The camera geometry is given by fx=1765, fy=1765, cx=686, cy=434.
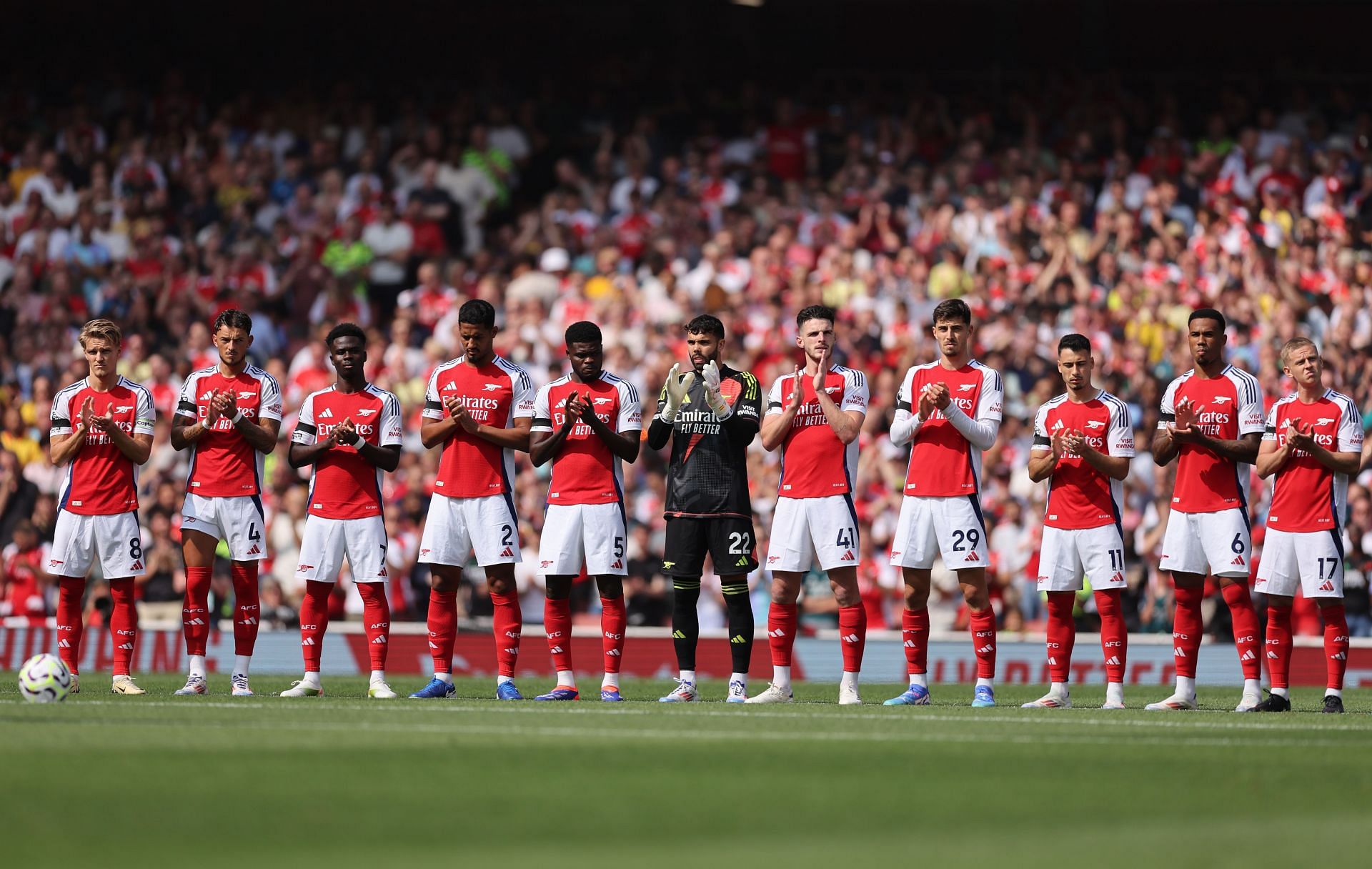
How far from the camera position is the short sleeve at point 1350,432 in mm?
11586

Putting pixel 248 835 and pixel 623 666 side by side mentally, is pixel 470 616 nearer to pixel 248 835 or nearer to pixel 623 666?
pixel 623 666

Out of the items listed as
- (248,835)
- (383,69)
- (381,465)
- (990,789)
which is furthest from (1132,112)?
(248,835)

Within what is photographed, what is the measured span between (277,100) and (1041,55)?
1130 cm

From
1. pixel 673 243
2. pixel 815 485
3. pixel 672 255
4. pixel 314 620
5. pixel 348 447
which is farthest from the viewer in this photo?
pixel 673 243

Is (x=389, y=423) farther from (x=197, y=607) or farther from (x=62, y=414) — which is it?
(x=62, y=414)

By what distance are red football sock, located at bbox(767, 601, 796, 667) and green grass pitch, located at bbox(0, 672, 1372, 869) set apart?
1706 mm

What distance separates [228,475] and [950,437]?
5012 millimetres

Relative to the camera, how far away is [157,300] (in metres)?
23.0

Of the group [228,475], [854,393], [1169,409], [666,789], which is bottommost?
[666,789]

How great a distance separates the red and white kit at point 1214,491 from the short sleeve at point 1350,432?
53cm

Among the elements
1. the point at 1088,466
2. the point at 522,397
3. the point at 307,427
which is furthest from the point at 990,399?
the point at 307,427

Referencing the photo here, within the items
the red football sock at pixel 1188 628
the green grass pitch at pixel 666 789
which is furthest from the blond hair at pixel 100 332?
the red football sock at pixel 1188 628

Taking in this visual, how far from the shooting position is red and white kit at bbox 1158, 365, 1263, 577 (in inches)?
457

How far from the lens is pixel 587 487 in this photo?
473 inches
